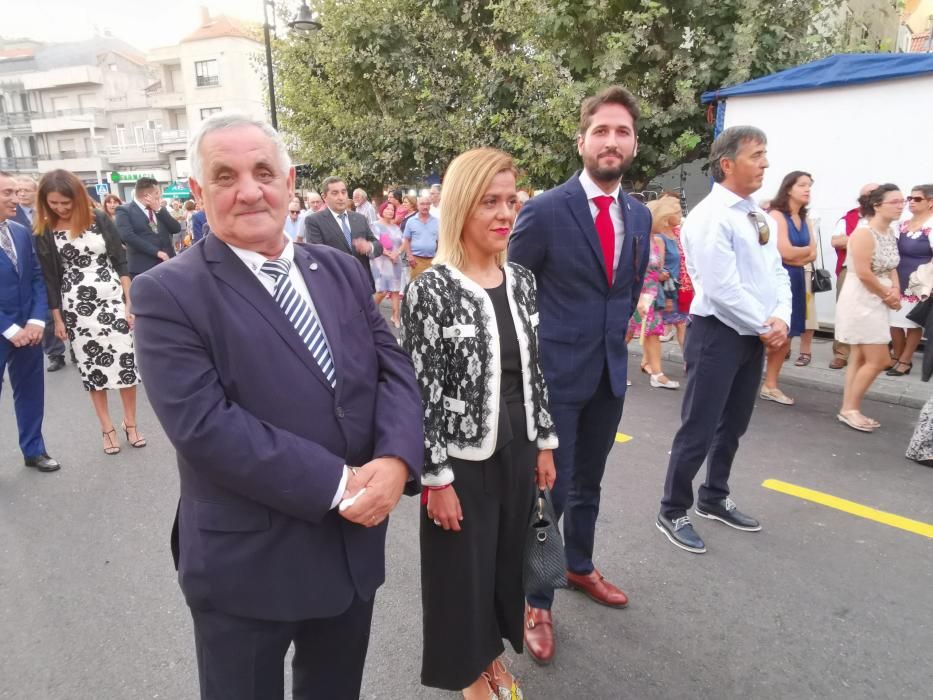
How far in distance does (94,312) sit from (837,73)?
835cm

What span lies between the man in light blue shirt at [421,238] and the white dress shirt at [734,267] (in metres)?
6.38

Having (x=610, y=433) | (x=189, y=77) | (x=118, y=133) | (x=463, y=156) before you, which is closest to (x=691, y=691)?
(x=610, y=433)

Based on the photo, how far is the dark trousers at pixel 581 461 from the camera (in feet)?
8.57

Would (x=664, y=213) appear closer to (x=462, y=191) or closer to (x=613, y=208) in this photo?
(x=613, y=208)

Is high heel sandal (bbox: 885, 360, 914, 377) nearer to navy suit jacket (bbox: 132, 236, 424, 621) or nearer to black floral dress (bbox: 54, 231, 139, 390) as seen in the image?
navy suit jacket (bbox: 132, 236, 424, 621)

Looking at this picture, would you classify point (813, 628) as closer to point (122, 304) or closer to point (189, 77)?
point (122, 304)

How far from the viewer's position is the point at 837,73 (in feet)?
24.5

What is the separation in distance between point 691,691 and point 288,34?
15984 millimetres

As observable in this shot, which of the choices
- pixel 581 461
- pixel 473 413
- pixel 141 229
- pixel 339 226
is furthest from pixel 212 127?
pixel 141 229

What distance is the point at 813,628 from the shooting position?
2721mm

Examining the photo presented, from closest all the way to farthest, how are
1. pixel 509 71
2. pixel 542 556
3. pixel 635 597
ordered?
pixel 542 556 → pixel 635 597 → pixel 509 71

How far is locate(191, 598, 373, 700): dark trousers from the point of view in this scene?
5.00 feet

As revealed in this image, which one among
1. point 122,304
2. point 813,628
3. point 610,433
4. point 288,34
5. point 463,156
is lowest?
point 813,628

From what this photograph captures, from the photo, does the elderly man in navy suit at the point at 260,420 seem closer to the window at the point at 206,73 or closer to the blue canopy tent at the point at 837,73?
the blue canopy tent at the point at 837,73
